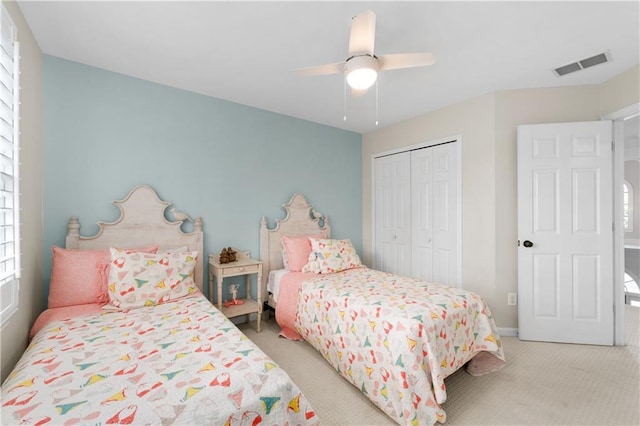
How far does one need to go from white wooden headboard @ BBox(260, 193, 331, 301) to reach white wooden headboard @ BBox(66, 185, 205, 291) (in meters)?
0.75

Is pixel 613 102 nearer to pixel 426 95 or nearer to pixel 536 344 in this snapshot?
pixel 426 95

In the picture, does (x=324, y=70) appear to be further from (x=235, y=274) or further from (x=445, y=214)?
(x=445, y=214)

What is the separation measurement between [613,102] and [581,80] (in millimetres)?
344

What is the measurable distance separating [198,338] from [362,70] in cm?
179

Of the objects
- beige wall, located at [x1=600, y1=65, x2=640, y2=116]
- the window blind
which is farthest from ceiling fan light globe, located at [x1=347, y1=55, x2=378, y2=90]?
beige wall, located at [x1=600, y1=65, x2=640, y2=116]

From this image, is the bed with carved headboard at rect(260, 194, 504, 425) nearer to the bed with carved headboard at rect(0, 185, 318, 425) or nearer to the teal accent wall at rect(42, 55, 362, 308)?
the bed with carved headboard at rect(0, 185, 318, 425)

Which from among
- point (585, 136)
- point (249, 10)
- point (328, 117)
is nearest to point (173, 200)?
point (249, 10)

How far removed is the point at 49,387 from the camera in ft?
3.60

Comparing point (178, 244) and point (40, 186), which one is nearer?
point (40, 186)

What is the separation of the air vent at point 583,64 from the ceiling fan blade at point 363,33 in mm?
1988

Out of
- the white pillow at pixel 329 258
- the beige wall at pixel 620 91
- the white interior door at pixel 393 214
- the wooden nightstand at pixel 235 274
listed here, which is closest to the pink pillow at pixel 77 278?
the wooden nightstand at pixel 235 274

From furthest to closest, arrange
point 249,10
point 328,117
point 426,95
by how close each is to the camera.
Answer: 1. point 328,117
2. point 426,95
3. point 249,10

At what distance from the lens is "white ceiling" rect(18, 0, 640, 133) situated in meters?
1.72

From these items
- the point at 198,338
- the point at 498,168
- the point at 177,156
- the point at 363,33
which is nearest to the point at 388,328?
the point at 198,338
